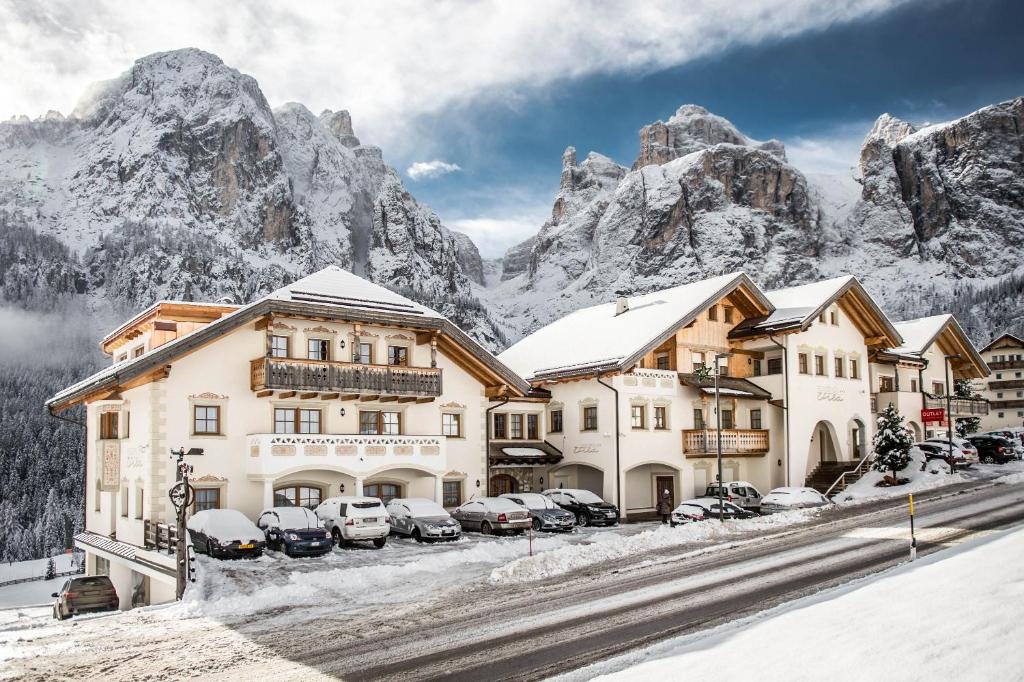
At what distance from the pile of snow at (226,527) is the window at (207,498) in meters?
2.72

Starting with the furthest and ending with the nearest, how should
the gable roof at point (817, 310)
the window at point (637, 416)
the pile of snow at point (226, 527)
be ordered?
the gable roof at point (817, 310), the window at point (637, 416), the pile of snow at point (226, 527)

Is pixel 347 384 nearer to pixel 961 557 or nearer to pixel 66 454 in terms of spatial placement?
pixel 961 557

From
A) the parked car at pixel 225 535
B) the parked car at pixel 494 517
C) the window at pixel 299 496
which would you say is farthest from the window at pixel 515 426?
the parked car at pixel 225 535

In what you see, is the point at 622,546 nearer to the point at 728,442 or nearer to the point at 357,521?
the point at 357,521

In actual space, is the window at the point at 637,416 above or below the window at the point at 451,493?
above

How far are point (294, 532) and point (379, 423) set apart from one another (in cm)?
949

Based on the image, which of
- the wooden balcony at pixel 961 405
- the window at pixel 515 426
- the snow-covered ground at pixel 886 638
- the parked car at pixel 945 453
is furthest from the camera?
the wooden balcony at pixel 961 405

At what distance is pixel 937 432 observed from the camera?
60844 millimetres

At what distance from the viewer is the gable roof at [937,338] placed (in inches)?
2280

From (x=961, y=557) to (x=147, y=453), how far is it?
1032 inches

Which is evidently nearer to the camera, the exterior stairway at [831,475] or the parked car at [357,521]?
the parked car at [357,521]

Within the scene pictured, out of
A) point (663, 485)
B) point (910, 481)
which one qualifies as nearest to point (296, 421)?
point (663, 485)

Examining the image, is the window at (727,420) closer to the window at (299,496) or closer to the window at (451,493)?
the window at (451,493)

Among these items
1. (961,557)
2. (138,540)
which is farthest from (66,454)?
(961,557)
